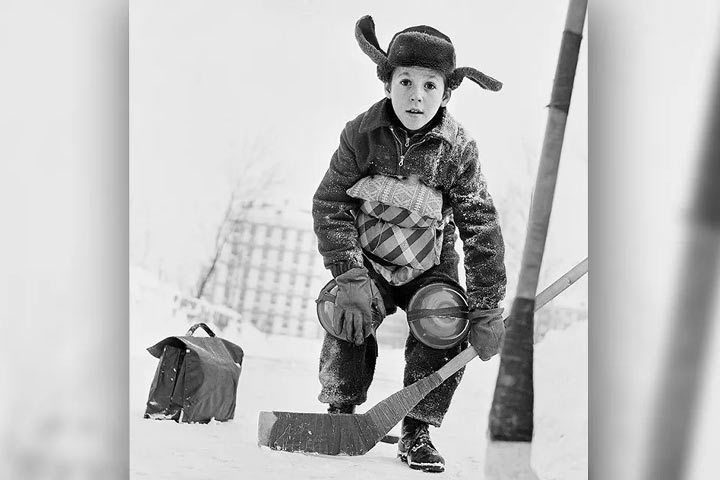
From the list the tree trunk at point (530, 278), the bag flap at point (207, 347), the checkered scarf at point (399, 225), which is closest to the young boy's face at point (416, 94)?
the checkered scarf at point (399, 225)

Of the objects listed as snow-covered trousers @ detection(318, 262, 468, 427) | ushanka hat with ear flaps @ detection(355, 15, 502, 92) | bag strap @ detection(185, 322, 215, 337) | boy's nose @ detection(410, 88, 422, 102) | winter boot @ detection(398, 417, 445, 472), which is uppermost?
ushanka hat with ear flaps @ detection(355, 15, 502, 92)

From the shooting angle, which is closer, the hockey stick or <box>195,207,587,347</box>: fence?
the hockey stick

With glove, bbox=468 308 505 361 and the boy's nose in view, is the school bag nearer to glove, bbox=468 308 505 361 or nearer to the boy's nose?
glove, bbox=468 308 505 361


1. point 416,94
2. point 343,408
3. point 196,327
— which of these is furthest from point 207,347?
point 416,94

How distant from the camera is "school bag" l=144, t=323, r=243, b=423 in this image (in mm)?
1807

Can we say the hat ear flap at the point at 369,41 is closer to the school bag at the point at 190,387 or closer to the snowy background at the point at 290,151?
the snowy background at the point at 290,151

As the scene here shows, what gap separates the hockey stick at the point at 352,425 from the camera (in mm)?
1744

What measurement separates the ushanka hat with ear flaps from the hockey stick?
53 centimetres

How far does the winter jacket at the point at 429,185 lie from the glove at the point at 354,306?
24 mm

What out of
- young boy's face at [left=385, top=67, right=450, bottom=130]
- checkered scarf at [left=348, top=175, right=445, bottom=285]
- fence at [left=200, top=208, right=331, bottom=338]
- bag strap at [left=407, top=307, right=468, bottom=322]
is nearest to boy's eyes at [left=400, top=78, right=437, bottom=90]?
young boy's face at [left=385, top=67, right=450, bottom=130]
